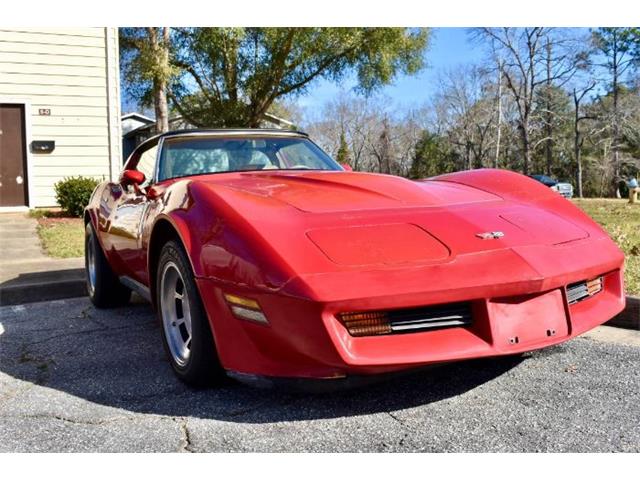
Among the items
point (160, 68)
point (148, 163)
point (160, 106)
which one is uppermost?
point (160, 68)

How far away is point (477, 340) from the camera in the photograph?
87.2 inches

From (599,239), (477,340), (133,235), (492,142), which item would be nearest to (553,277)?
(477,340)

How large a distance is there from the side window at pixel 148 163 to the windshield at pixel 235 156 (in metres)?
0.13

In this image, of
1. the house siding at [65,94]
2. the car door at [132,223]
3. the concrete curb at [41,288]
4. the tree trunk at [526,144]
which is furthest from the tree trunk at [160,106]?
the tree trunk at [526,144]

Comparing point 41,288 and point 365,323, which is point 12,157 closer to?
point 41,288

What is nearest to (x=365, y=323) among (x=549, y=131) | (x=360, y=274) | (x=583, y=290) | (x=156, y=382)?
(x=360, y=274)

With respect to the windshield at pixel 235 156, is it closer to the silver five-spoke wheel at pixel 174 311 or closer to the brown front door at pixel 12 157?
the silver five-spoke wheel at pixel 174 311

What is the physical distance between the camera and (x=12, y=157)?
440 inches

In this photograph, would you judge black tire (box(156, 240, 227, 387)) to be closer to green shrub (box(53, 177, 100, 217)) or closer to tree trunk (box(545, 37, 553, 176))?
green shrub (box(53, 177, 100, 217))

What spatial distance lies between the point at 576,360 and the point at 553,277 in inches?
33.4

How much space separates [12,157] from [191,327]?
10135 millimetres

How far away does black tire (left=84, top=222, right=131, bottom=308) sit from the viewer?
449 centimetres

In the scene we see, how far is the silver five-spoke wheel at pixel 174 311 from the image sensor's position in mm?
2855

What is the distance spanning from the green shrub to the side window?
20.7 ft
